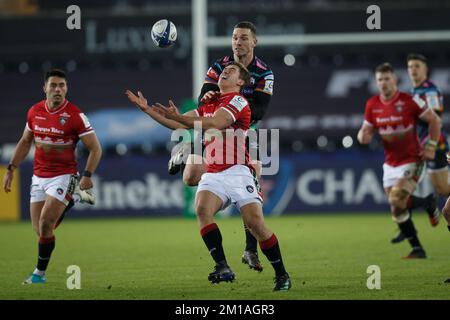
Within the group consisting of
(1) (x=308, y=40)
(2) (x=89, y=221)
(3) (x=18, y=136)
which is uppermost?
(1) (x=308, y=40)

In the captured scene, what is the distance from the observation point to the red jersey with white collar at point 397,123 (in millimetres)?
12492

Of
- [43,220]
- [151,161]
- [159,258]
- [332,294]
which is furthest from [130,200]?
[332,294]

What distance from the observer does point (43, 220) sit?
9.90 meters

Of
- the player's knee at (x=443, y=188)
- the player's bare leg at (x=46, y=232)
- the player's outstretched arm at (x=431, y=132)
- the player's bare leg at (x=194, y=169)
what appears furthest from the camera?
the player's knee at (x=443, y=188)

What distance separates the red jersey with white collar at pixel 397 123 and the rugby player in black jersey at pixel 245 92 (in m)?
2.40

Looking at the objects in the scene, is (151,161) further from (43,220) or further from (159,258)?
(43,220)

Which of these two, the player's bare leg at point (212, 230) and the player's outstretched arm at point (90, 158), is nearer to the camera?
the player's bare leg at point (212, 230)

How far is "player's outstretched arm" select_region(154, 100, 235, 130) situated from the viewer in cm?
870

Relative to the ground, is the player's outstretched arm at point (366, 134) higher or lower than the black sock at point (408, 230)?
higher

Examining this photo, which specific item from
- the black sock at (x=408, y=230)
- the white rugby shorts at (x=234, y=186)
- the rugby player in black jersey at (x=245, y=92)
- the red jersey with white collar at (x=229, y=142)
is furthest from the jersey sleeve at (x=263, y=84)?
the black sock at (x=408, y=230)

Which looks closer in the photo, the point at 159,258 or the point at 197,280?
the point at 197,280

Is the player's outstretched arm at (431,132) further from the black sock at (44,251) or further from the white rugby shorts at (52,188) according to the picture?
the black sock at (44,251)
